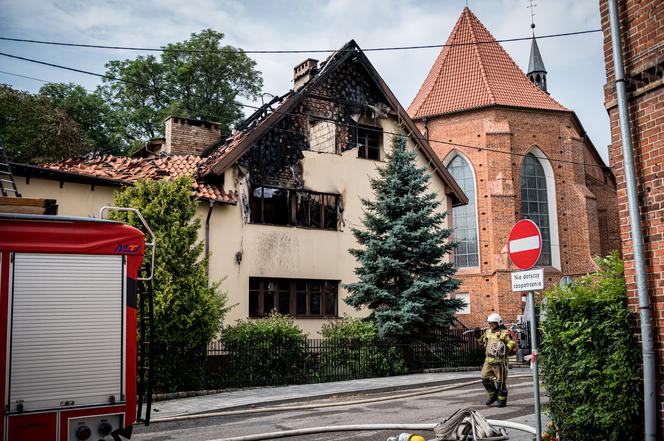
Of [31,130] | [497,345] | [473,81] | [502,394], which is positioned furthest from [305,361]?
[473,81]

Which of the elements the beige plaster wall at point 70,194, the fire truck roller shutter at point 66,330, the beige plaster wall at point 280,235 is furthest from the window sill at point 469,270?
the fire truck roller shutter at point 66,330

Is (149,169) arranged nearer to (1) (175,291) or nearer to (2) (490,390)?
(1) (175,291)

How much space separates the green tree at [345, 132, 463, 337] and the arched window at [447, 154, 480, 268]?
15.1 metres

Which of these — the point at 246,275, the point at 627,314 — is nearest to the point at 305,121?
the point at 246,275

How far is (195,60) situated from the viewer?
39.7m

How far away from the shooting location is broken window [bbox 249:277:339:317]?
20094 millimetres

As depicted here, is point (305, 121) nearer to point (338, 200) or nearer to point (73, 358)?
point (338, 200)

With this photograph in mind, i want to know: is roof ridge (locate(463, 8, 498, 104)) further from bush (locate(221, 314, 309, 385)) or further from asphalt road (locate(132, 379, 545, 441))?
asphalt road (locate(132, 379, 545, 441))

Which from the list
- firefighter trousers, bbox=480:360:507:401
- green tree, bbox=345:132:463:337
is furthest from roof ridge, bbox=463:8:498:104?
firefighter trousers, bbox=480:360:507:401

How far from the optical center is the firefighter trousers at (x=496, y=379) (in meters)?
11.7

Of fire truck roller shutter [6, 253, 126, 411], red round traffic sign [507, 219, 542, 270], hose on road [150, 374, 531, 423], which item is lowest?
hose on road [150, 374, 531, 423]

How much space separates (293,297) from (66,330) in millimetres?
14577

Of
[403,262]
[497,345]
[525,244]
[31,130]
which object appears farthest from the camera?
[31,130]

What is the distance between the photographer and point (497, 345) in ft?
39.4
